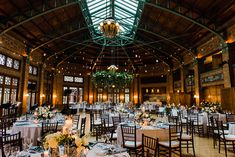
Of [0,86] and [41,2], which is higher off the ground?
[41,2]

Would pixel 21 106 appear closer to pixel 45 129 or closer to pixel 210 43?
pixel 45 129

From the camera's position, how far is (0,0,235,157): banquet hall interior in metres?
4.85

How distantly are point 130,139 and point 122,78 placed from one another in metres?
7.42

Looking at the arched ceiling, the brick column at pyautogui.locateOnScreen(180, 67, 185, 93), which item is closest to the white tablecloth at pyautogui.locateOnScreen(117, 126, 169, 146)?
the arched ceiling

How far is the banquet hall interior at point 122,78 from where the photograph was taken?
4852mm

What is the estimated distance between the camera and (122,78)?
12.0 m

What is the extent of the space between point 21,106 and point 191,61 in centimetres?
1246

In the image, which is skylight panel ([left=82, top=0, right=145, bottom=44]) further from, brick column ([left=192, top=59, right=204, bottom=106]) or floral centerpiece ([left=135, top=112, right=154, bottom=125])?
floral centerpiece ([left=135, top=112, right=154, bottom=125])

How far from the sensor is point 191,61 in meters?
14.3

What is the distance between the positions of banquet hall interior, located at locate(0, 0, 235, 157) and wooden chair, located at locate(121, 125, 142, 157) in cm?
2

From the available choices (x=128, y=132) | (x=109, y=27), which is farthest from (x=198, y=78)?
(x=128, y=132)

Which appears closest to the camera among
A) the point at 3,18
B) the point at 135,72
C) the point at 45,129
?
the point at 45,129

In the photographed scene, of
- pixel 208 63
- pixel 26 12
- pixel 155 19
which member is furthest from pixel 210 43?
pixel 26 12

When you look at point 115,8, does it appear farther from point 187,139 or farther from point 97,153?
point 97,153
